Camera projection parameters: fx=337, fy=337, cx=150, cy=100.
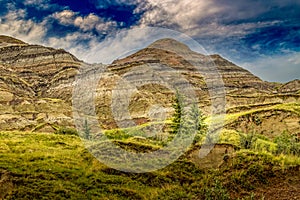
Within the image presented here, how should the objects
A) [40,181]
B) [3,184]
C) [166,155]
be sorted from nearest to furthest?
[3,184]
[40,181]
[166,155]

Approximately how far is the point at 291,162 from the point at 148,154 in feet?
36.9

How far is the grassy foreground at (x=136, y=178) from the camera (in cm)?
2119

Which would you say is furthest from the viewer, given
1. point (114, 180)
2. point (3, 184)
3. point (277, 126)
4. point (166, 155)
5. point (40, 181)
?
point (277, 126)

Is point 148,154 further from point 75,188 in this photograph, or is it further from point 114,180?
point 75,188

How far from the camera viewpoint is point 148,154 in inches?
1131

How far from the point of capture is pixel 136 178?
2461 centimetres

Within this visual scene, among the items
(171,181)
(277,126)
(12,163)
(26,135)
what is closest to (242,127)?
(277,126)

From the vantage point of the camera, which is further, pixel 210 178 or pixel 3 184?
pixel 210 178

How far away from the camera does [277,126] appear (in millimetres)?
70188

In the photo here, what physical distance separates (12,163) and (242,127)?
189 feet

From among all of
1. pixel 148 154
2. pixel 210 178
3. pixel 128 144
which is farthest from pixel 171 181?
pixel 128 144

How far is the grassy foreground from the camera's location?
2119 centimetres

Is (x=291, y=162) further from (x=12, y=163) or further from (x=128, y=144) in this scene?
(x=12, y=163)

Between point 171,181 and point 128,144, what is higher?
point 128,144
